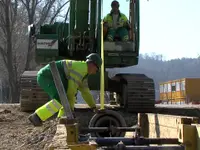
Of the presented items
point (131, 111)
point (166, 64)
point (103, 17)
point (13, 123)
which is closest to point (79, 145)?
point (13, 123)

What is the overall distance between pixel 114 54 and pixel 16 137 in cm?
411

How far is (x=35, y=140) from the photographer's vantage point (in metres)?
7.95

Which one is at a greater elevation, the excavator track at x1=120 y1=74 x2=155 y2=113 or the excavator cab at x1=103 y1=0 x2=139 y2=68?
the excavator cab at x1=103 y1=0 x2=139 y2=68

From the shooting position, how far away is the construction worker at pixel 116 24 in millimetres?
11641

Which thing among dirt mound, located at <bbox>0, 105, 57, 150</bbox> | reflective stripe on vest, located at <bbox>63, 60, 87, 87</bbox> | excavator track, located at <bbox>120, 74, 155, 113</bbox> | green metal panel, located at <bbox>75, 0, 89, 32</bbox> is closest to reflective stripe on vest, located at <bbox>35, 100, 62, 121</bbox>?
dirt mound, located at <bbox>0, 105, 57, 150</bbox>

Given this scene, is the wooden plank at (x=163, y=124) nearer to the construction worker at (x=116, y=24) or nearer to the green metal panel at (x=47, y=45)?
the construction worker at (x=116, y=24)

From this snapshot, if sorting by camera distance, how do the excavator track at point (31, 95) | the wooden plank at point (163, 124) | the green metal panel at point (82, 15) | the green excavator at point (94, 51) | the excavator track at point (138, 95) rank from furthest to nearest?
1. the green metal panel at point (82, 15)
2. the excavator track at point (31, 95)
3. the green excavator at point (94, 51)
4. the excavator track at point (138, 95)
5. the wooden plank at point (163, 124)

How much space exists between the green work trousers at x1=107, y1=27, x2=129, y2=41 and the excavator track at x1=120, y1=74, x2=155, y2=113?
1044 millimetres

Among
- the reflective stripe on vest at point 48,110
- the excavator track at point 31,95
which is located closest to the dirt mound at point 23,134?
the reflective stripe on vest at point 48,110

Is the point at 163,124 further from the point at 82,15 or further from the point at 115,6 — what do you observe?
the point at 82,15

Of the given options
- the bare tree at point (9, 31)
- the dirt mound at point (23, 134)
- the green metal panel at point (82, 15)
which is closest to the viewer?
the dirt mound at point (23, 134)

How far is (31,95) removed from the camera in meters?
11.5

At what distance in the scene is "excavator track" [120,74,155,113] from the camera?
11133 mm

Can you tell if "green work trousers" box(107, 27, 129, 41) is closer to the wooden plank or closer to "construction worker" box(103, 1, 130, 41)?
"construction worker" box(103, 1, 130, 41)
